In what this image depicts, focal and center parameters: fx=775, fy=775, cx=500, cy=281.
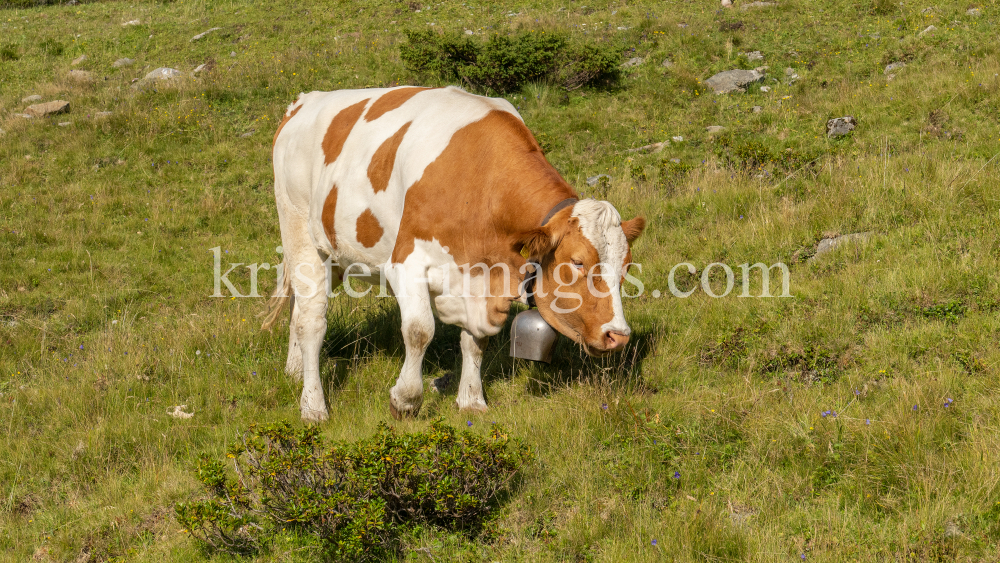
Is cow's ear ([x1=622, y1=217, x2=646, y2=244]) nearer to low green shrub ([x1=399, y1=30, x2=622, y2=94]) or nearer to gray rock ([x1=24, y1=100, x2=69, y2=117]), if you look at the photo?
low green shrub ([x1=399, y1=30, x2=622, y2=94])

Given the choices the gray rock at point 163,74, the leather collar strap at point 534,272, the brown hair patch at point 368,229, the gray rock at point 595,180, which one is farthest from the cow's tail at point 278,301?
the gray rock at point 163,74

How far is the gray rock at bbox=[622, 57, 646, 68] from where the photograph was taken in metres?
14.2

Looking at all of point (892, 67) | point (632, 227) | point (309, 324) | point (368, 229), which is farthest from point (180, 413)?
point (892, 67)

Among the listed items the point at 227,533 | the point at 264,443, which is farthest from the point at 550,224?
the point at 227,533

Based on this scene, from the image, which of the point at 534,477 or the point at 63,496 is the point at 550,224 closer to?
the point at 534,477

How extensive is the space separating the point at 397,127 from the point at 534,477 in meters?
2.91

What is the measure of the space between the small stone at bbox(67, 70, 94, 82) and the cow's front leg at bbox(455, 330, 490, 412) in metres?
14.1

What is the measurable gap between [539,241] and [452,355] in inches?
100

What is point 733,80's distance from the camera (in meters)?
12.8

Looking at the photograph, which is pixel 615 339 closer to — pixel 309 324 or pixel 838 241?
pixel 309 324

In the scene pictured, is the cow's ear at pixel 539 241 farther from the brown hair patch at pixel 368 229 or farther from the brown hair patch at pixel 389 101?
the brown hair patch at pixel 389 101

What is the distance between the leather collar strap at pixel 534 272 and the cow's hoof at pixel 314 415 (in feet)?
6.09

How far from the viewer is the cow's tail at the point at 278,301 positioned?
7438 millimetres

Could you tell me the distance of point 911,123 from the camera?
385 inches
